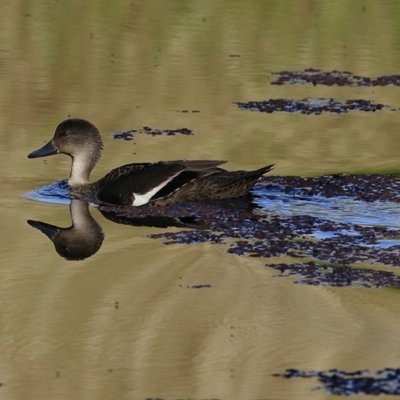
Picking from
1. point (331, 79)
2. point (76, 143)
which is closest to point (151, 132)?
point (76, 143)

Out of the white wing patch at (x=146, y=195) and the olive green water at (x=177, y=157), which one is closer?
the olive green water at (x=177, y=157)

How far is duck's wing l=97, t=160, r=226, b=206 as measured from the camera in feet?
36.1

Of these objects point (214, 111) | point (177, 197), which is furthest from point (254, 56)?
point (177, 197)

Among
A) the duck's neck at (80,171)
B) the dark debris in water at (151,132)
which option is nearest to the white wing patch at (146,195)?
the duck's neck at (80,171)

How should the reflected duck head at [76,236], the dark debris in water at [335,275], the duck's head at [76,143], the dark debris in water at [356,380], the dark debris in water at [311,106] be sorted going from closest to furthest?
the dark debris in water at [356,380] < the dark debris in water at [335,275] < the reflected duck head at [76,236] < the duck's head at [76,143] < the dark debris in water at [311,106]

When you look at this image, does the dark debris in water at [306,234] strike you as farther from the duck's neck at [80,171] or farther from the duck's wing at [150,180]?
the duck's neck at [80,171]

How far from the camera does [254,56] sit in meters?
19.0

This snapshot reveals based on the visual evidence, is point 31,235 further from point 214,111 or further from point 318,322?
point 214,111

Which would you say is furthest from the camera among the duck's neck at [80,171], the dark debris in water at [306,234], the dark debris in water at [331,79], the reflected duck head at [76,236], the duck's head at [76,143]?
the dark debris in water at [331,79]

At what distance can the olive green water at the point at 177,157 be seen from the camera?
23.5 feet

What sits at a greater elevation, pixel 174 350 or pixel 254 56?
pixel 254 56

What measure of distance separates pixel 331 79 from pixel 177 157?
4988mm

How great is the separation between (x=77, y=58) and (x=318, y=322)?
36.9ft

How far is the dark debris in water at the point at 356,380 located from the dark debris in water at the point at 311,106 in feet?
27.0
